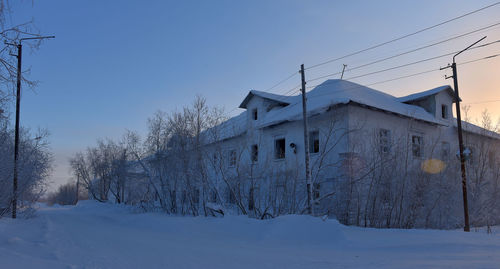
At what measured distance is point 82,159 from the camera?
136ft

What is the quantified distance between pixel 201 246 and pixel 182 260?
2415mm

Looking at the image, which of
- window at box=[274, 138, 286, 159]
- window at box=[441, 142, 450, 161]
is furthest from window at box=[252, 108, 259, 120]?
window at box=[441, 142, 450, 161]

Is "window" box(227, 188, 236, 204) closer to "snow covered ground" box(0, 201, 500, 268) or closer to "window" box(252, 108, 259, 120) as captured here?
"snow covered ground" box(0, 201, 500, 268)

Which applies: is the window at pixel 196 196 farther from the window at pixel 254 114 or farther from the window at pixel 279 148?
the window at pixel 254 114

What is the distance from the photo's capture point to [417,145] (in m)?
20.5

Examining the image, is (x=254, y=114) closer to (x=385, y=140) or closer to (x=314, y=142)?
(x=314, y=142)

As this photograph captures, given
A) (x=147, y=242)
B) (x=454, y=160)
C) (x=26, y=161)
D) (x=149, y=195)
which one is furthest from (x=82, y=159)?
(x=454, y=160)

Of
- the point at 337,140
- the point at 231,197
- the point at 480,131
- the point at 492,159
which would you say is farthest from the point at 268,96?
the point at 492,159

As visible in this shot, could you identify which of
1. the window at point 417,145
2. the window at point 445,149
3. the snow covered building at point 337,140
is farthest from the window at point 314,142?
the window at point 445,149

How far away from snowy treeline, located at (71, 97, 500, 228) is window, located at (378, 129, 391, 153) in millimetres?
110

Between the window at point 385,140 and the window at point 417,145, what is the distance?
4.59ft

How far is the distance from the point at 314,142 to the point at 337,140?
187 centimetres

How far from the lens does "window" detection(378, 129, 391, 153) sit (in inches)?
703

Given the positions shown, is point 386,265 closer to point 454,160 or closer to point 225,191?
point 225,191
